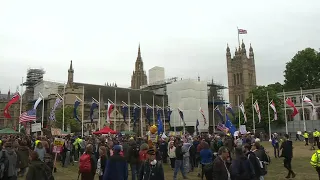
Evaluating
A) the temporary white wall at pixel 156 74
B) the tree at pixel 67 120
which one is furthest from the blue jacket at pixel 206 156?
the temporary white wall at pixel 156 74

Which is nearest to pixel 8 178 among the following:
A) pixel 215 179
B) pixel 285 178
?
pixel 215 179

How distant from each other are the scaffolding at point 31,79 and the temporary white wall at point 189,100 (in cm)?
4191

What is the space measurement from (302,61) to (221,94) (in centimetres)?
2704

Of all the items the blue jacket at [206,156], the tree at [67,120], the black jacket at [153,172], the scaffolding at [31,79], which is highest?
the scaffolding at [31,79]

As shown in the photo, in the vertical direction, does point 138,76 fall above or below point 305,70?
above

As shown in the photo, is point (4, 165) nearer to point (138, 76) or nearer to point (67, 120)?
point (67, 120)

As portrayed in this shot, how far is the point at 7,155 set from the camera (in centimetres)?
951

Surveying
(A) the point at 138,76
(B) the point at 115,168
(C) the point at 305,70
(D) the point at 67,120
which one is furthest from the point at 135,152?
(A) the point at 138,76

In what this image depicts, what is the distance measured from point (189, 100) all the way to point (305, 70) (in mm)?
30817

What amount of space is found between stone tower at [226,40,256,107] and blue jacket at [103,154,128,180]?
4121 inches

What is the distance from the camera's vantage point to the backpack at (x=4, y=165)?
9.22 m

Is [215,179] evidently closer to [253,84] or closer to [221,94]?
[221,94]

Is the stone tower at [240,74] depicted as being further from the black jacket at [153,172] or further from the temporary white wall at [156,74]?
the black jacket at [153,172]

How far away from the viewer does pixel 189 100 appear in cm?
7175
